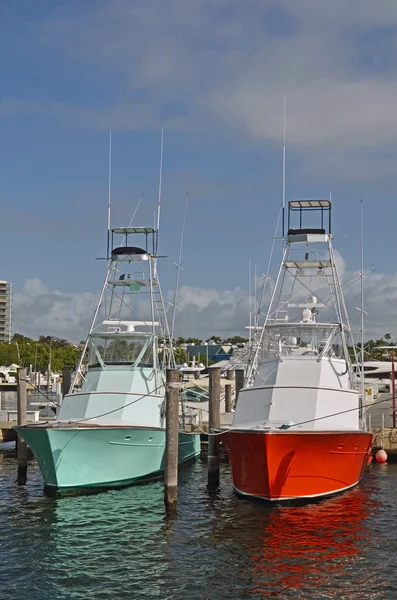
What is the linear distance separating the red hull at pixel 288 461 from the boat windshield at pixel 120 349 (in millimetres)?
6359

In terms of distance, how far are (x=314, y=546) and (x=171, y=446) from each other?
4.94m

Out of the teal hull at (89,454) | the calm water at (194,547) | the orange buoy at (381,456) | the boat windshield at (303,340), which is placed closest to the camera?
the calm water at (194,547)

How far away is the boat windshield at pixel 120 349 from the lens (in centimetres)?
2720

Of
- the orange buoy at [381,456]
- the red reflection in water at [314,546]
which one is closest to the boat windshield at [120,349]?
the red reflection in water at [314,546]

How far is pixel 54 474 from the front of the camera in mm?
22156

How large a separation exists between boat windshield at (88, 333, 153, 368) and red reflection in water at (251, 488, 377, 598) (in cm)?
882

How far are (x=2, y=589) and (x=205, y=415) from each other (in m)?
25.3

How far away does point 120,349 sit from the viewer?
2736 centimetres

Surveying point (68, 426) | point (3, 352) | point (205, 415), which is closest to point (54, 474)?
point (68, 426)

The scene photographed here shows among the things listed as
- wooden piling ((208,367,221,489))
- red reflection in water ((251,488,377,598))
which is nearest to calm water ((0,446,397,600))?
red reflection in water ((251,488,377,598))

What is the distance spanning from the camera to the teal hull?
2205 cm

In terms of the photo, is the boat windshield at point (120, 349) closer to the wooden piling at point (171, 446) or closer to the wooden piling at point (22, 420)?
the wooden piling at point (22, 420)

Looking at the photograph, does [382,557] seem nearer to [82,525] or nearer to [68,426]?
[82,525]

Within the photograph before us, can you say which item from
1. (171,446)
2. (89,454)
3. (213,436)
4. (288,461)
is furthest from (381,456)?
(89,454)
